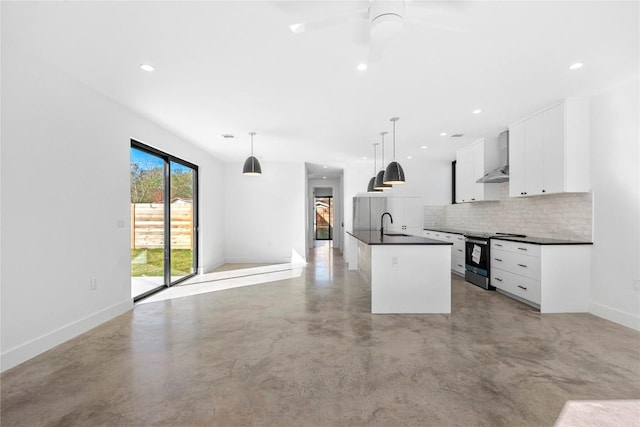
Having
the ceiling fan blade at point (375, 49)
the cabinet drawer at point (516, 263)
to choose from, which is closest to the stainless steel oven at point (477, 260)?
the cabinet drawer at point (516, 263)

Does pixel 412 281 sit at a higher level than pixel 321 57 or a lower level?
lower

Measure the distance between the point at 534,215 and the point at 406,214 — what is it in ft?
10.6

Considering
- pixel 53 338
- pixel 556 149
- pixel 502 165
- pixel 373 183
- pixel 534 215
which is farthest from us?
pixel 373 183

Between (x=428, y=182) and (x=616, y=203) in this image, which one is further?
(x=428, y=182)

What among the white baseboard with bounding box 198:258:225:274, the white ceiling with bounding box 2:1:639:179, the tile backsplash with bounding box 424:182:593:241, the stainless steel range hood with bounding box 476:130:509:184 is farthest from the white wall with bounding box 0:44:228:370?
the tile backsplash with bounding box 424:182:593:241

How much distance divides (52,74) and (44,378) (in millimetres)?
2747

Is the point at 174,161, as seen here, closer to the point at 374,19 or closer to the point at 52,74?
the point at 52,74

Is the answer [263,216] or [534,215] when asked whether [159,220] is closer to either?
[263,216]

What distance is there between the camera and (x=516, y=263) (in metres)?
4.26

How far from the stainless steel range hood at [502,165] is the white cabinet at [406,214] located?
2.40 meters

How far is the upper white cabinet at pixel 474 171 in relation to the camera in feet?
18.5

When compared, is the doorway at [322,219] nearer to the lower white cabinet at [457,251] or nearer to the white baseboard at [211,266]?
Result: the white baseboard at [211,266]

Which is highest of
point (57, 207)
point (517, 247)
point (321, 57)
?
point (321, 57)

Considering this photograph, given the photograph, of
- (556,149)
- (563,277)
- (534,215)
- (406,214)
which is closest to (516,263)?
(563,277)
